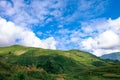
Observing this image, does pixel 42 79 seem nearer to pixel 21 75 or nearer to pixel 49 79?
pixel 49 79

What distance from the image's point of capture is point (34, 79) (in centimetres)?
18812

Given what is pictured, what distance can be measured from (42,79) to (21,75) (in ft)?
107

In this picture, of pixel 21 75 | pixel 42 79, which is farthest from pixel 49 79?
pixel 21 75

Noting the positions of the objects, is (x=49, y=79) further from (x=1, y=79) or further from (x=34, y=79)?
(x=1, y=79)

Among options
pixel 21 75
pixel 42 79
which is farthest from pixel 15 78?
pixel 42 79

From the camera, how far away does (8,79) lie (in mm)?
173000

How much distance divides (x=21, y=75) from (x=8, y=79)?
1044cm

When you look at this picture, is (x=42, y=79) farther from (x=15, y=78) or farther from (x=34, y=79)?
(x=15, y=78)

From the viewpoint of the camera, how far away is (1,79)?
18012 cm

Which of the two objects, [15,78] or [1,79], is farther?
[1,79]

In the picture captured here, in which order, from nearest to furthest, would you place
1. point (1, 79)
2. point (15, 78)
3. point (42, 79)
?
point (15, 78) → point (1, 79) → point (42, 79)

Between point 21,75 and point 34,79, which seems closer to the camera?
point 21,75

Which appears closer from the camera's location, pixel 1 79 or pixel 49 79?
pixel 1 79

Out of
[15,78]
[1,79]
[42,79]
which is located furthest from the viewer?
[42,79]
